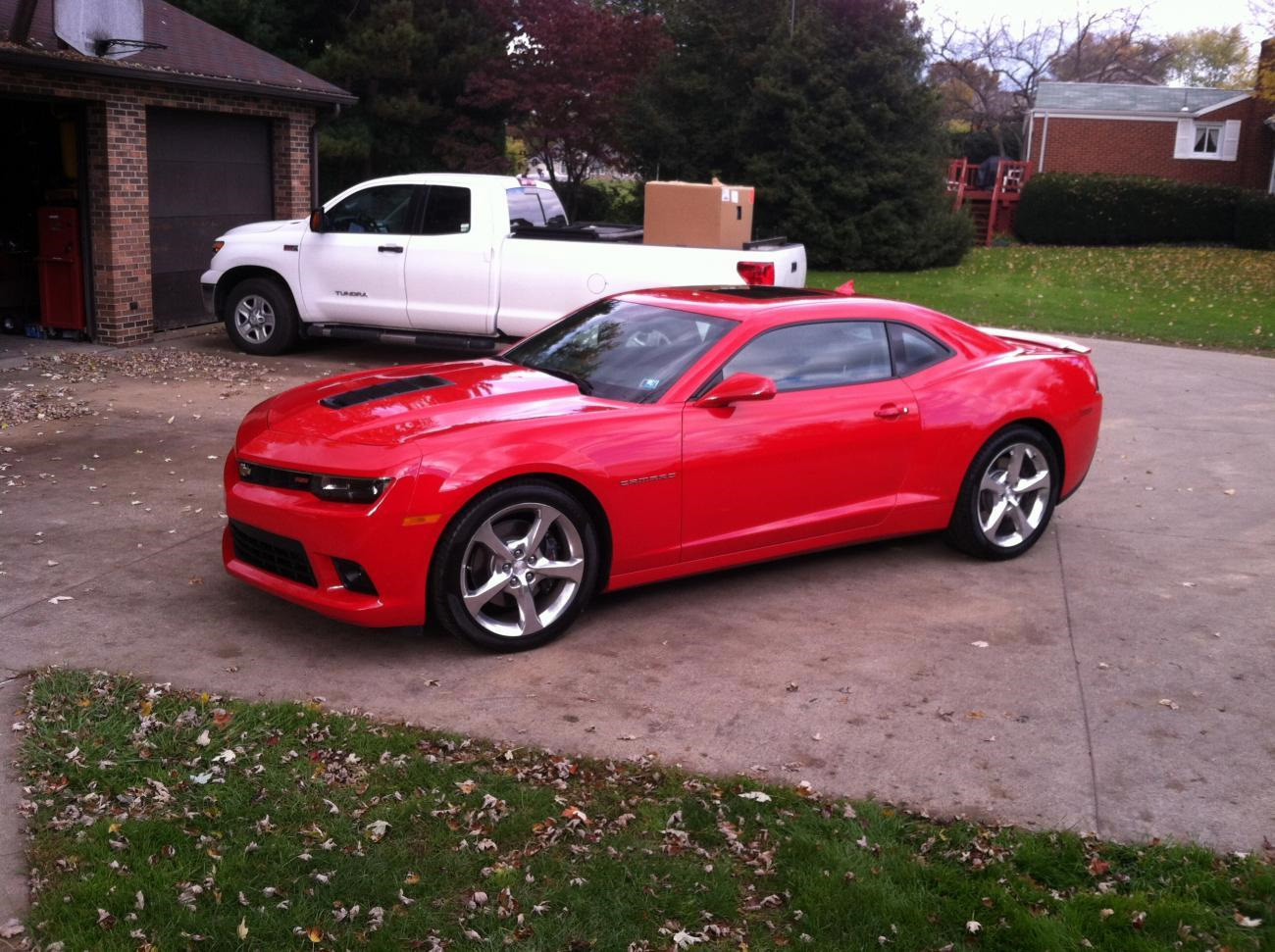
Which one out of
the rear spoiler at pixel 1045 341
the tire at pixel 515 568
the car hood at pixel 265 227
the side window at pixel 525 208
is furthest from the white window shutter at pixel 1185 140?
the tire at pixel 515 568

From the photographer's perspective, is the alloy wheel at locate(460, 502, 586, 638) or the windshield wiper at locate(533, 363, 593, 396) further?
the windshield wiper at locate(533, 363, 593, 396)

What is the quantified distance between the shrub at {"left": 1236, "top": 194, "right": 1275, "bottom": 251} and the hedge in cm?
44

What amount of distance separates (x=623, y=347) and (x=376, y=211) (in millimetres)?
6950

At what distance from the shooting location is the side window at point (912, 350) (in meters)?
6.57

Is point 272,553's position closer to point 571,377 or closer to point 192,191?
point 571,377

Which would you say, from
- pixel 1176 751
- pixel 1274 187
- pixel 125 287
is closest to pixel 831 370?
pixel 1176 751

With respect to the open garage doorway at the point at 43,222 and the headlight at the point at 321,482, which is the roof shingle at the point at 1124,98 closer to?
the open garage doorway at the point at 43,222

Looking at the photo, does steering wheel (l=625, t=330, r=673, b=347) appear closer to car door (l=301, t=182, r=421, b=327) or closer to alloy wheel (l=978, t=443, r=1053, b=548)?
alloy wheel (l=978, t=443, r=1053, b=548)

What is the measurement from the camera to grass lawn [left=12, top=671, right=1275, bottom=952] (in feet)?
11.3

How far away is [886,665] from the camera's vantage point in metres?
5.39

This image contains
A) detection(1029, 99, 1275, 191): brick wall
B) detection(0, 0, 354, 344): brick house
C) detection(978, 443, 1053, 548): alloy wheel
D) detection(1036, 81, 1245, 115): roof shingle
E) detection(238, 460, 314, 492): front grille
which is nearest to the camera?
detection(238, 460, 314, 492): front grille

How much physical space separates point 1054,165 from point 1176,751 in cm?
3857

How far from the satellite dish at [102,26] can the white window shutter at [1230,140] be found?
34.9m

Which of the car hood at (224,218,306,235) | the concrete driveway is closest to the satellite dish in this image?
the car hood at (224,218,306,235)
